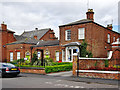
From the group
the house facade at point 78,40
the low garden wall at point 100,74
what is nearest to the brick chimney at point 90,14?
the house facade at point 78,40

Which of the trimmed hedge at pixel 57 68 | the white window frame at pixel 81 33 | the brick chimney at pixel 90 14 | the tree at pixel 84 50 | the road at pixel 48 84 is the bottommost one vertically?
the road at pixel 48 84

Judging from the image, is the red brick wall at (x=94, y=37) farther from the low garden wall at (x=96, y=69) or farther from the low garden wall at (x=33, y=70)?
the low garden wall at (x=33, y=70)

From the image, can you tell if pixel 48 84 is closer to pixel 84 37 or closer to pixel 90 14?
pixel 84 37

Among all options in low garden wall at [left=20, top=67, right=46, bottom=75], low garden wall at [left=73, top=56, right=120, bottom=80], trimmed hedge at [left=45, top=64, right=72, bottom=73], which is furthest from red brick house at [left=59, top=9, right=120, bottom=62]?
low garden wall at [left=73, top=56, right=120, bottom=80]

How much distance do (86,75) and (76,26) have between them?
1212 cm

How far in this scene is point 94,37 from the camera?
2288cm

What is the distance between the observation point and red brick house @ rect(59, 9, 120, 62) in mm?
22344

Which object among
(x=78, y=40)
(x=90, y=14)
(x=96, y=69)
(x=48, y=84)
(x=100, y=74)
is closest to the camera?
(x=48, y=84)

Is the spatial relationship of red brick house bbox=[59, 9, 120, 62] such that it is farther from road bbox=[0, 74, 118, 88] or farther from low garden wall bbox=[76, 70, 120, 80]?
road bbox=[0, 74, 118, 88]

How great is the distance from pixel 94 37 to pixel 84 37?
1.56 meters

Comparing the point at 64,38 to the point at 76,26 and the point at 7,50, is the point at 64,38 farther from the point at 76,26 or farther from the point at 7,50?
the point at 7,50

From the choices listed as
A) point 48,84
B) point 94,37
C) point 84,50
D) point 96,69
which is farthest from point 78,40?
point 48,84

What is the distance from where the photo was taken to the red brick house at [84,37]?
22344 mm

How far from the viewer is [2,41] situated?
33.9 metres
